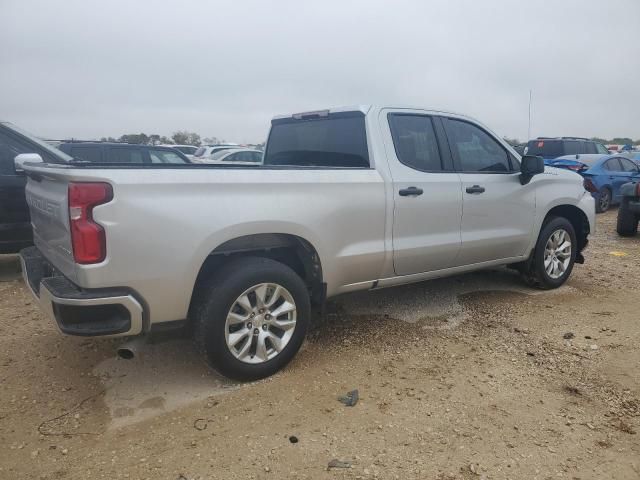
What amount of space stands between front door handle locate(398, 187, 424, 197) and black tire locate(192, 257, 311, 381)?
1104mm

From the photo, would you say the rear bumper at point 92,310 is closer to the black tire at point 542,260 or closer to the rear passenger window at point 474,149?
the rear passenger window at point 474,149

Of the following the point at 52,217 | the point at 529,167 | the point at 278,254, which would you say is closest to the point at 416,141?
the point at 529,167

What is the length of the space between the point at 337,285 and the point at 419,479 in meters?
1.60

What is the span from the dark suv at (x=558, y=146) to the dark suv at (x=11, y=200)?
537 inches

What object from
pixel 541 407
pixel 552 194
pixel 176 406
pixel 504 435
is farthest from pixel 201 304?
pixel 552 194

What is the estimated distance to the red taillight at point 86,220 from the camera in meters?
2.68

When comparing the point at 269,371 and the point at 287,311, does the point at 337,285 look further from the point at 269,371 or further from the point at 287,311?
the point at 269,371

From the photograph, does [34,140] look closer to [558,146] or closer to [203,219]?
[203,219]

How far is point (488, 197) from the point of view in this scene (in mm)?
4648

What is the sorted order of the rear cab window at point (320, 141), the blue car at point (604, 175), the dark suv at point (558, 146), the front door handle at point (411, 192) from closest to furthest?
1. the front door handle at point (411, 192)
2. the rear cab window at point (320, 141)
3. the blue car at point (604, 175)
4. the dark suv at point (558, 146)

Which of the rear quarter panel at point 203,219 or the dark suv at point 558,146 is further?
the dark suv at point 558,146

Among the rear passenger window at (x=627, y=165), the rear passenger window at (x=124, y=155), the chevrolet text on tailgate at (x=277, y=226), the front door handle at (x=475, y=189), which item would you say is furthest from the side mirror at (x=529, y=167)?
the rear passenger window at (x=627, y=165)

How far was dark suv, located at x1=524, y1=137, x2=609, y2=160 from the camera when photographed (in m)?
15.3

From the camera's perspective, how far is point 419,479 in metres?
2.46
